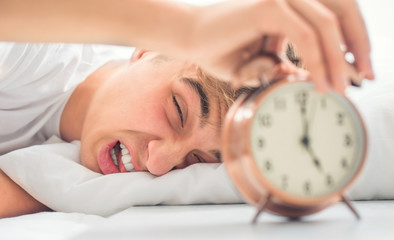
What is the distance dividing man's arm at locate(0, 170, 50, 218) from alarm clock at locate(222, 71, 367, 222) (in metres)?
0.84

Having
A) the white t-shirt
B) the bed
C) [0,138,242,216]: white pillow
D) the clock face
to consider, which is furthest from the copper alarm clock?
the white t-shirt

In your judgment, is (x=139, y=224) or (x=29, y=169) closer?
(x=139, y=224)

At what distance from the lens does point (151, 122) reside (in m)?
1.41

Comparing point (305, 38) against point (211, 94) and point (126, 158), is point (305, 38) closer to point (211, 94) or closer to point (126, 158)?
point (211, 94)

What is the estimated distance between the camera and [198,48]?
778mm

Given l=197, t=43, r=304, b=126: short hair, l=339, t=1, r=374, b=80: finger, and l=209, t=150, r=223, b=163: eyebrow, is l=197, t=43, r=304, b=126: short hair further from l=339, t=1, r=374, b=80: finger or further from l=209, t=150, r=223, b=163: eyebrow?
l=339, t=1, r=374, b=80: finger

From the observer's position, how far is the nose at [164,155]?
4.37 ft

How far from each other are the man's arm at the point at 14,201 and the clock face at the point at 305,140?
896 millimetres

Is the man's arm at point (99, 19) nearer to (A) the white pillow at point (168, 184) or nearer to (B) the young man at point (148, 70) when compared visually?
(B) the young man at point (148, 70)

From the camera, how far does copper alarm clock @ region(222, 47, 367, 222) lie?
2.49ft

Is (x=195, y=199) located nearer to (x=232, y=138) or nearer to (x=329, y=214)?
(x=329, y=214)

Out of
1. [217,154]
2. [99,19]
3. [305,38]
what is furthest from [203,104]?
[305,38]

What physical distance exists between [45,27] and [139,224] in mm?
385

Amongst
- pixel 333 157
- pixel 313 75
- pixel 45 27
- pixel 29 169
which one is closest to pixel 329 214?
pixel 333 157
